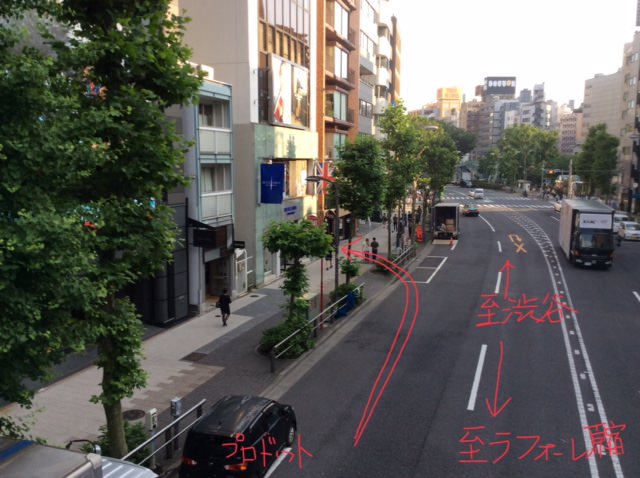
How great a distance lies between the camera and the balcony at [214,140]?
24.2 meters

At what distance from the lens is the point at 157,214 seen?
10.4 meters

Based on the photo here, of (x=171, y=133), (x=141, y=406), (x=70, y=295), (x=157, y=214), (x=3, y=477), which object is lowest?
(x=141, y=406)

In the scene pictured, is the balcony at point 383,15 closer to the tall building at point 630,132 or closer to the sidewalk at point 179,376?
the tall building at point 630,132

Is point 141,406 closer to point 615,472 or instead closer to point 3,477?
point 3,477

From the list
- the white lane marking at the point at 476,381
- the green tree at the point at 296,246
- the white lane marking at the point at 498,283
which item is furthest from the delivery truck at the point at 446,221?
the green tree at the point at 296,246

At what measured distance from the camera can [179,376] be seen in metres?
17.1

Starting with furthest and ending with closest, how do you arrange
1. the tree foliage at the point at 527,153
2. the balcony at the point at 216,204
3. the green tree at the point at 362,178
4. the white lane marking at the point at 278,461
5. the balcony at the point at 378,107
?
the tree foliage at the point at 527,153 < the balcony at the point at 378,107 < the green tree at the point at 362,178 < the balcony at the point at 216,204 < the white lane marking at the point at 278,461

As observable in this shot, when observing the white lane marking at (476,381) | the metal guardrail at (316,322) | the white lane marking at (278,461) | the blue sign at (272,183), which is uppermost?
the blue sign at (272,183)

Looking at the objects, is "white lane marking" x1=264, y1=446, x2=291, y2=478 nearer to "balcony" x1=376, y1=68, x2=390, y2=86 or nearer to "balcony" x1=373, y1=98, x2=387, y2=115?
"balcony" x1=373, y1=98, x2=387, y2=115

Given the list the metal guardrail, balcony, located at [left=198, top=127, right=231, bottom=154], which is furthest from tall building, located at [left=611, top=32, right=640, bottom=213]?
balcony, located at [left=198, top=127, right=231, bottom=154]

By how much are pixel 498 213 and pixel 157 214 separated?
72942mm

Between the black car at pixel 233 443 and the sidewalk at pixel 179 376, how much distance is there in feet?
10.5

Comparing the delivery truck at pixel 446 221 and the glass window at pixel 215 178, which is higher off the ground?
the glass window at pixel 215 178

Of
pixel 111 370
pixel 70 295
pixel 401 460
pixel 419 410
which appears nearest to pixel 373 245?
pixel 419 410
